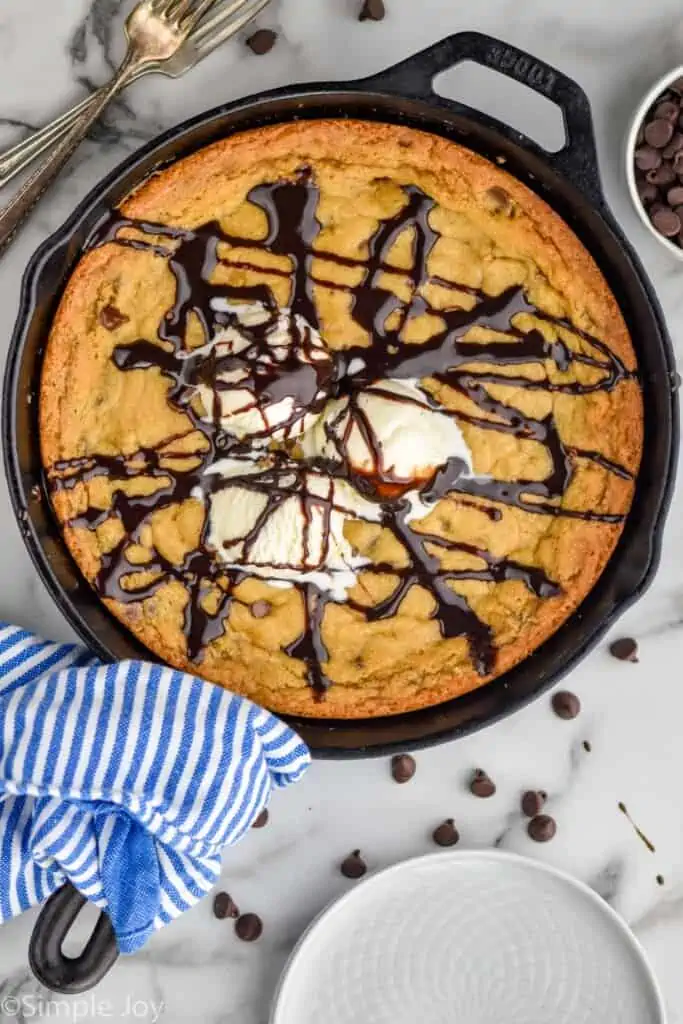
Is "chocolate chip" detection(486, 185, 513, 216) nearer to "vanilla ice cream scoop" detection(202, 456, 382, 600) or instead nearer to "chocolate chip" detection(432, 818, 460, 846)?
"vanilla ice cream scoop" detection(202, 456, 382, 600)

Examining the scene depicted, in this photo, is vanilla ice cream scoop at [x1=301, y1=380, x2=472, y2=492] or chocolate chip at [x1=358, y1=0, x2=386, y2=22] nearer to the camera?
vanilla ice cream scoop at [x1=301, y1=380, x2=472, y2=492]

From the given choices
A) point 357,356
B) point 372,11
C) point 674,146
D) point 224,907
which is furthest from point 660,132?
point 224,907

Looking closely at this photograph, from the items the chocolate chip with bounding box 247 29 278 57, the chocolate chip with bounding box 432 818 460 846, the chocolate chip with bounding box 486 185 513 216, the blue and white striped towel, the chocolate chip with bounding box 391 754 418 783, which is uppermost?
the chocolate chip with bounding box 247 29 278 57

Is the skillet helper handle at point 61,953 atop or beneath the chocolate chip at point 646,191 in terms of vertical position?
beneath

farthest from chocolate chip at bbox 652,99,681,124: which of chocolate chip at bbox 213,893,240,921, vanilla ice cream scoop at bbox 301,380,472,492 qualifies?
chocolate chip at bbox 213,893,240,921

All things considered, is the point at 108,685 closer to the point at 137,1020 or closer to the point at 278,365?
the point at 278,365

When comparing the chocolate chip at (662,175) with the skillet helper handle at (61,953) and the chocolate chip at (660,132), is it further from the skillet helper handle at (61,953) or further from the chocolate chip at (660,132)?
the skillet helper handle at (61,953)

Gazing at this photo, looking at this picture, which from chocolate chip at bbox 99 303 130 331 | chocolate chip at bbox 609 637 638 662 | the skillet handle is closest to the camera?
the skillet handle

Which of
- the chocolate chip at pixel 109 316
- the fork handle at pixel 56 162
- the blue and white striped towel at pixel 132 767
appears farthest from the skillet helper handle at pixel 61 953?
the fork handle at pixel 56 162
